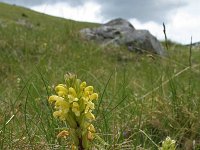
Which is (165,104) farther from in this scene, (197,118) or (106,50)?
(106,50)

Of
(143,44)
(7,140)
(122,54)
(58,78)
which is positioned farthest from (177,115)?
(143,44)

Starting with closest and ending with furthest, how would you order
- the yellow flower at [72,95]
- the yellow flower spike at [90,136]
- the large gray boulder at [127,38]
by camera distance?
1. the yellow flower at [72,95]
2. the yellow flower spike at [90,136]
3. the large gray boulder at [127,38]

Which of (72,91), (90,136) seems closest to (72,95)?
(72,91)

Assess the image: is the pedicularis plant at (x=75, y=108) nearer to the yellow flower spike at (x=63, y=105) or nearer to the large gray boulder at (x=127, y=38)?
the yellow flower spike at (x=63, y=105)

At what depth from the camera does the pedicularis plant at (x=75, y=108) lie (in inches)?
46.7

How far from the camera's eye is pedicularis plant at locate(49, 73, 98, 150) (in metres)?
1.19

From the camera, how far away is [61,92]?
1231 mm

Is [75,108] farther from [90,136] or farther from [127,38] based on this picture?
[127,38]

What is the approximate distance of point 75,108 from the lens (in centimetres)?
117

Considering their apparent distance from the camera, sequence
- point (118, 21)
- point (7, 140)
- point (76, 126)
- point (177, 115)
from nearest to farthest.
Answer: point (76, 126), point (7, 140), point (177, 115), point (118, 21)

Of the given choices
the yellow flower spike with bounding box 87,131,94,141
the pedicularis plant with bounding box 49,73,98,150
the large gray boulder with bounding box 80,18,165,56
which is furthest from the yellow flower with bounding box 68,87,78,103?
the large gray boulder with bounding box 80,18,165,56

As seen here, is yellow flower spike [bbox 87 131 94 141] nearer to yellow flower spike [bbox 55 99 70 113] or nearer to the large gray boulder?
yellow flower spike [bbox 55 99 70 113]

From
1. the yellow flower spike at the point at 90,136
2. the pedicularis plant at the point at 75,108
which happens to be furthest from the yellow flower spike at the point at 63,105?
the yellow flower spike at the point at 90,136

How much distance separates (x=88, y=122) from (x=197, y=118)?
5.73 ft
